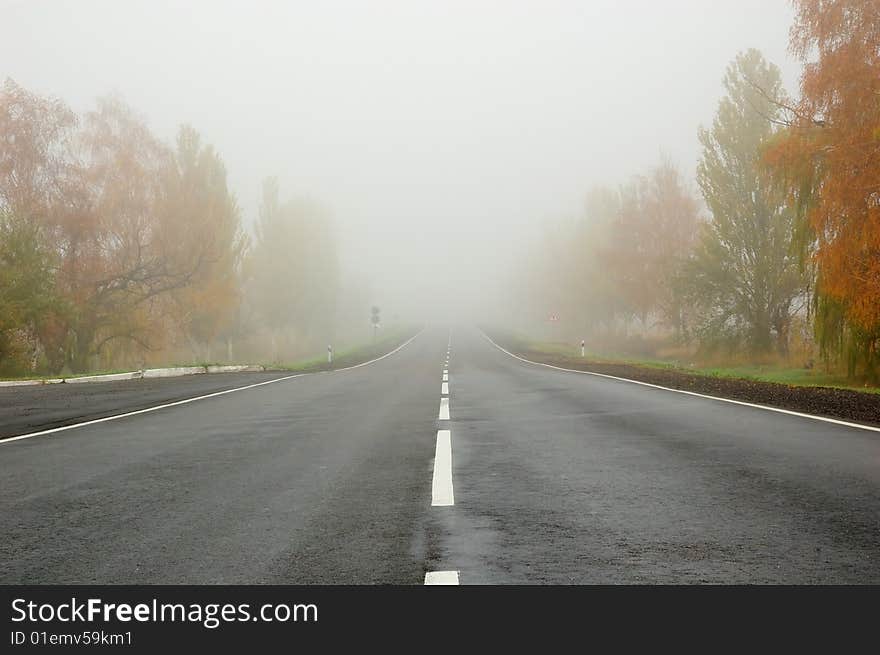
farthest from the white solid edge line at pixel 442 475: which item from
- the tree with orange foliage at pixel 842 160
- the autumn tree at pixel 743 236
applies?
the autumn tree at pixel 743 236

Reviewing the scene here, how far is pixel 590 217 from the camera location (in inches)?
2116

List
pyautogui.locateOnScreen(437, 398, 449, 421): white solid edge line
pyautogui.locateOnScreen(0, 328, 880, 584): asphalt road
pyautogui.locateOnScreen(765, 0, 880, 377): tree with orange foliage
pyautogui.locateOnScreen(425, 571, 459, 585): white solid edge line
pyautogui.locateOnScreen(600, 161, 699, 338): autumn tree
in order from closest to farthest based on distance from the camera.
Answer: pyautogui.locateOnScreen(425, 571, 459, 585): white solid edge line < pyautogui.locateOnScreen(0, 328, 880, 584): asphalt road < pyautogui.locateOnScreen(437, 398, 449, 421): white solid edge line < pyautogui.locateOnScreen(765, 0, 880, 377): tree with orange foliage < pyautogui.locateOnScreen(600, 161, 699, 338): autumn tree

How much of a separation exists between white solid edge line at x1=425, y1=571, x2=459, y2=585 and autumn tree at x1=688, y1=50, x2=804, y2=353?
28.5m

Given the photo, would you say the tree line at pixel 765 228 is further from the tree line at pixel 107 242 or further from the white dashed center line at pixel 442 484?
the tree line at pixel 107 242

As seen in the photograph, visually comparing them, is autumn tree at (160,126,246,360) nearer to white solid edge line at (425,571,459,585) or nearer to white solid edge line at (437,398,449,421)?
white solid edge line at (437,398,449,421)

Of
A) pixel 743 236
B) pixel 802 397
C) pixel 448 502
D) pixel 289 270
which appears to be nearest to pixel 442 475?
pixel 448 502

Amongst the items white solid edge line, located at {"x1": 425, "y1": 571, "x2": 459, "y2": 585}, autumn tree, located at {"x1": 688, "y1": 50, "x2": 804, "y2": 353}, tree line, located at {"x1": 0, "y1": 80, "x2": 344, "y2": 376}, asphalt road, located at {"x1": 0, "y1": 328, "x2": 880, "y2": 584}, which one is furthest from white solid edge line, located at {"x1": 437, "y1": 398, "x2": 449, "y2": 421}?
autumn tree, located at {"x1": 688, "y1": 50, "x2": 804, "y2": 353}

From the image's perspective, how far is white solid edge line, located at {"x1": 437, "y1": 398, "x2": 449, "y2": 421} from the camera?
10413mm

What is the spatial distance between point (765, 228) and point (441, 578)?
96.9 feet

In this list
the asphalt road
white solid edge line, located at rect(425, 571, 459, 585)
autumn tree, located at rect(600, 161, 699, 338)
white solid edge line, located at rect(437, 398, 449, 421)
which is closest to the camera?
white solid edge line, located at rect(425, 571, 459, 585)

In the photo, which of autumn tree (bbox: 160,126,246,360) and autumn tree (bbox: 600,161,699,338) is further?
autumn tree (bbox: 600,161,699,338)
